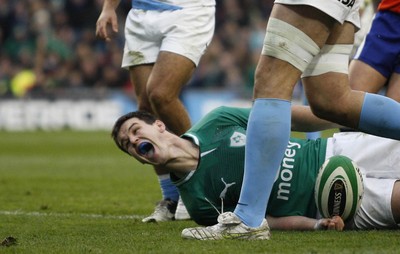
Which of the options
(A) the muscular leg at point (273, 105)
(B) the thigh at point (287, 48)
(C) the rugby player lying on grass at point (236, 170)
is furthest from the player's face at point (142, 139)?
(B) the thigh at point (287, 48)

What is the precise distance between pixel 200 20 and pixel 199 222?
2008mm

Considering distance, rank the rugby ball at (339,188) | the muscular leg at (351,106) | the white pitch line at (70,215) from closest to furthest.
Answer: the muscular leg at (351,106), the rugby ball at (339,188), the white pitch line at (70,215)

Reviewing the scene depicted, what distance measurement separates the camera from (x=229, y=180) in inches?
194

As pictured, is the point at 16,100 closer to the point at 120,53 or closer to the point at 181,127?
the point at 120,53

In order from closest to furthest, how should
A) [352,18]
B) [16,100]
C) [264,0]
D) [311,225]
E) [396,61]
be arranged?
[352,18] < [311,225] < [396,61] < [16,100] < [264,0]

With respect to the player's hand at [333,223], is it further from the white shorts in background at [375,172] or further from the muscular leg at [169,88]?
the muscular leg at [169,88]

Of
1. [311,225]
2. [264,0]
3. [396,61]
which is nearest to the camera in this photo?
[311,225]

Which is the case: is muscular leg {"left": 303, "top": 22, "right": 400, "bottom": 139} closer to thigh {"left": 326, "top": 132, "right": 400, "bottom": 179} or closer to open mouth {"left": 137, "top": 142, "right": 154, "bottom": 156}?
thigh {"left": 326, "top": 132, "right": 400, "bottom": 179}

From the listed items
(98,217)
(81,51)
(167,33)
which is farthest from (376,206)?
(81,51)

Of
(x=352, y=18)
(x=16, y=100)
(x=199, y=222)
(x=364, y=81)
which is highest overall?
(x=352, y=18)

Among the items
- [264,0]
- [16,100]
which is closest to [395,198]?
[16,100]

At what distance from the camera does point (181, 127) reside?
6324mm

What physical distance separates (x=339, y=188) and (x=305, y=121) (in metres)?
0.55

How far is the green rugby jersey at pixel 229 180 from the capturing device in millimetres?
4926
